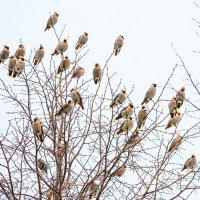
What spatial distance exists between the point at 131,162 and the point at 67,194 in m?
0.95

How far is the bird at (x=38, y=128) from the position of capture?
711 cm

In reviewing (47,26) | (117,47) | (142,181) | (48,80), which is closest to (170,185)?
(142,181)

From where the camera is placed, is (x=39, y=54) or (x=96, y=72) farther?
(x=39, y=54)

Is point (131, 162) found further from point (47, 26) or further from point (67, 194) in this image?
point (47, 26)

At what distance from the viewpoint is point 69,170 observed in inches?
275

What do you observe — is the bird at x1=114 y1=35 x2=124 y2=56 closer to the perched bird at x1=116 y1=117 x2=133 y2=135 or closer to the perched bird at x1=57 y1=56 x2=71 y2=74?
the perched bird at x1=57 y1=56 x2=71 y2=74

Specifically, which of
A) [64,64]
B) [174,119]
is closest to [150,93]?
[174,119]

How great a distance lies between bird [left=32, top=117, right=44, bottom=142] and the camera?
7105 mm

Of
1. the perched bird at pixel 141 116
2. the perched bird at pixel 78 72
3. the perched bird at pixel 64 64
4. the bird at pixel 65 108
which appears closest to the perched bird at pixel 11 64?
the perched bird at pixel 64 64

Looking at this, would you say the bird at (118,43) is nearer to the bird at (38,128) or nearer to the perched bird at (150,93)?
the perched bird at (150,93)

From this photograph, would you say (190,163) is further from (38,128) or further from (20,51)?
(20,51)

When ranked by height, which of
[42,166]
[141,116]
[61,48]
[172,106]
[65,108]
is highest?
[61,48]

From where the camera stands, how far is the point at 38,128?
7285mm

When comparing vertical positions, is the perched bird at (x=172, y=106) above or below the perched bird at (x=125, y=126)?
above
